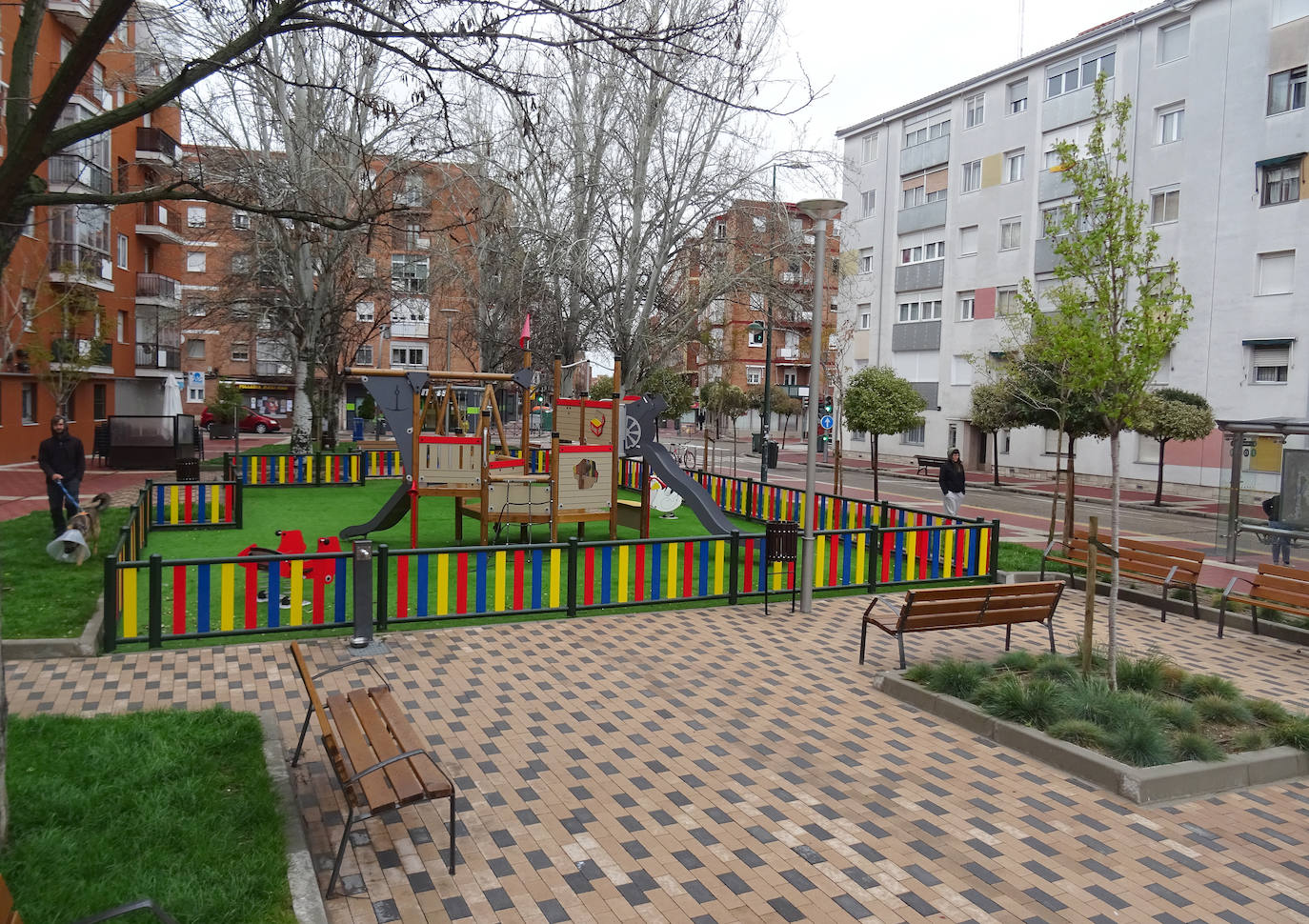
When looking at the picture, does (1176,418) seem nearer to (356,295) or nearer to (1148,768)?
(1148,768)

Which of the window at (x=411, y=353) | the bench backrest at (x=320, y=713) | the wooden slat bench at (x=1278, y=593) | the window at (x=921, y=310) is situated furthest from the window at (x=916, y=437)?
the bench backrest at (x=320, y=713)

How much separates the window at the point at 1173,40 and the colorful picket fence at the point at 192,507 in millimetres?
30922

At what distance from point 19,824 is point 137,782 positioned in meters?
0.64

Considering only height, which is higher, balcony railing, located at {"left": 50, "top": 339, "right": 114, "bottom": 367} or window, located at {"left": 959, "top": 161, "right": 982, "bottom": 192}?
window, located at {"left": 959, "top": 161, "right": 982, "bottom": 192}

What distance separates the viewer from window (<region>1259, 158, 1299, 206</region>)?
27562mm

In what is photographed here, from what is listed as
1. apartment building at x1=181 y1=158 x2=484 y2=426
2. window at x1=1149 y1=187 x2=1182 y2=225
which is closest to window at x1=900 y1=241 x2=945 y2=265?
window at x1=1149 y1=187 x2=1182 y2=225

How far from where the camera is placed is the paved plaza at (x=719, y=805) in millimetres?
4730

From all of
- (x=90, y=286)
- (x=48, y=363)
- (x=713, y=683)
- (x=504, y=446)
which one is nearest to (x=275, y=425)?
(x=90, y=286)

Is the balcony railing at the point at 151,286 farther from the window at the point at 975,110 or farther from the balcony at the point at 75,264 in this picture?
the window at the point at 975,110

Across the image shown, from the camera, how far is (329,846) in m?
5.10

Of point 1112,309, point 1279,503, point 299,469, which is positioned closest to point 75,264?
point 299,469

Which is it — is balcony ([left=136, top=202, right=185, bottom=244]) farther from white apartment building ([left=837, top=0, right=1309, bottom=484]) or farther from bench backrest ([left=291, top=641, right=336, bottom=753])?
bench backrest ([left=291, top=641, right=336, bottom=753])

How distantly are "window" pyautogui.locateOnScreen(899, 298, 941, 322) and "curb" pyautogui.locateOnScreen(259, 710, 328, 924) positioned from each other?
38.4 m

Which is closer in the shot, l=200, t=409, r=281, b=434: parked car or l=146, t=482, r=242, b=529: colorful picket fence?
A: l=146, t=482, r=242, b=529: colorful picket fence
